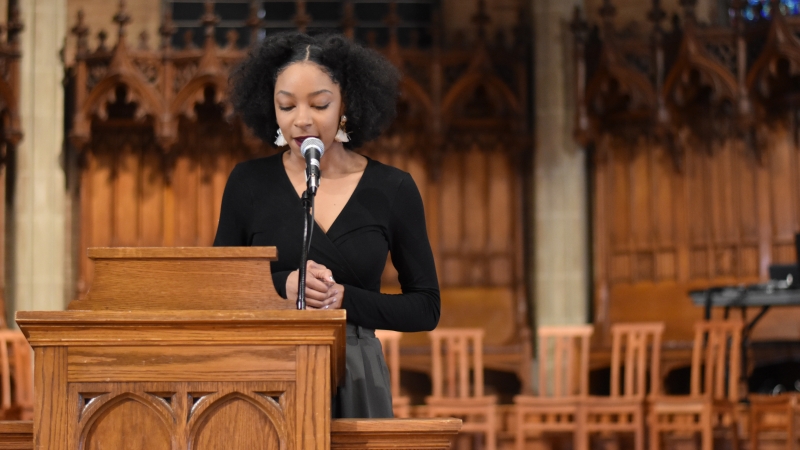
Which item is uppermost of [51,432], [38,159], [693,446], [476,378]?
[38,159]

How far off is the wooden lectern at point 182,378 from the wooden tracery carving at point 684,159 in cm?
728

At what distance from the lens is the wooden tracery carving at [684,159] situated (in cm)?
855

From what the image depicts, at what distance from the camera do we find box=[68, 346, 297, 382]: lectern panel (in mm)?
1810

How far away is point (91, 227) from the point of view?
929cm

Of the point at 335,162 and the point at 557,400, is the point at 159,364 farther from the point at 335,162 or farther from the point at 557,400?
the point at 557,400

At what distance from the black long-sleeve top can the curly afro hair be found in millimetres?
130

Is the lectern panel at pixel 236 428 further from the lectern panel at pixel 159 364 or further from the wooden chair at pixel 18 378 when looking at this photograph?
the wooden chair at pixel 18 378

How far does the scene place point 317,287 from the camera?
215 centimetres

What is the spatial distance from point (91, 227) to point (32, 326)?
7.81 m

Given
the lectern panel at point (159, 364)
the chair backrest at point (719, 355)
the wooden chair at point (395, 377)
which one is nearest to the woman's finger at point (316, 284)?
the lectern panel at point (159, 364)

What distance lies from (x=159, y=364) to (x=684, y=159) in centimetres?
798

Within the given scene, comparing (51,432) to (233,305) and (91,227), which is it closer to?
(233,305)

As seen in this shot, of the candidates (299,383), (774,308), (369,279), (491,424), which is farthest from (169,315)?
(774,308)

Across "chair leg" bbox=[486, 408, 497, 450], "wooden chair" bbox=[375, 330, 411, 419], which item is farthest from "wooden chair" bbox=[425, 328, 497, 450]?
"wooden chair" bbox=[375, 330, 411, 419]
